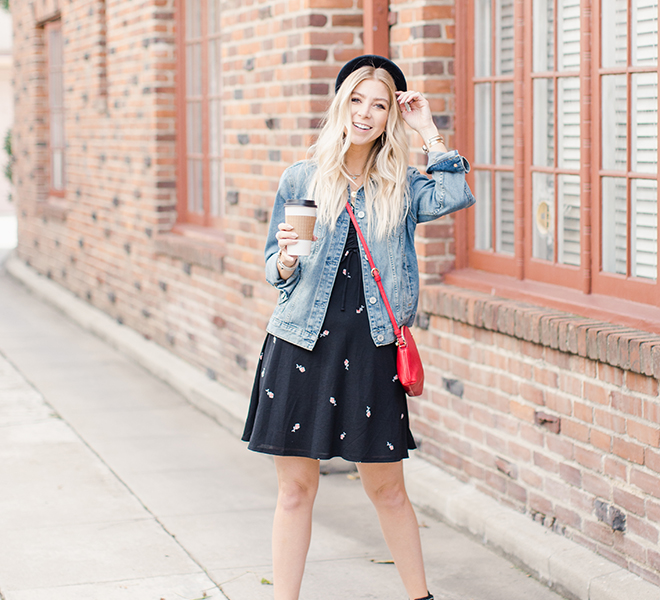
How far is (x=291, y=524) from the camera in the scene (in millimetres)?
3432

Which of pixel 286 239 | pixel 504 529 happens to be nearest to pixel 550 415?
pixel 504 529

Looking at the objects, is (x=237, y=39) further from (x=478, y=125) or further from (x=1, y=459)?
(x=1, y=459)

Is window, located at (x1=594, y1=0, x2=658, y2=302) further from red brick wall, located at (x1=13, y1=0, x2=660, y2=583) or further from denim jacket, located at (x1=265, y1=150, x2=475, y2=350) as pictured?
denim jacket, located at (x1=265, y1=150, x2=475, y2=350)

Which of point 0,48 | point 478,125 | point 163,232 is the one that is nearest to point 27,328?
point 163,232

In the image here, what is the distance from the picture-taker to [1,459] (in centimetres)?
570

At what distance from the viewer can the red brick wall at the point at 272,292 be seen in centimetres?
391

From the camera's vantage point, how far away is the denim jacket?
10.9ft

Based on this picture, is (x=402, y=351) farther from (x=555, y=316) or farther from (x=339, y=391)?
(x=555, y=316)

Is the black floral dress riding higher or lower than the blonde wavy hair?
lower

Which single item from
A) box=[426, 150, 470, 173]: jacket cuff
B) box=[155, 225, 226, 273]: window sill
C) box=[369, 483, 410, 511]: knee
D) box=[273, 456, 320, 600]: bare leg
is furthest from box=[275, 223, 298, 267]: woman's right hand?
box=[155, 225, 226, 273]: window sill

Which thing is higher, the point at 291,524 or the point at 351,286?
the point at 351,286

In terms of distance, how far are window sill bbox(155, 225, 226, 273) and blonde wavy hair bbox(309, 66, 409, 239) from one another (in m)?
3.64

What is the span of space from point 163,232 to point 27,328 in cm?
245

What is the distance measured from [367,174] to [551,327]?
3.74ft
